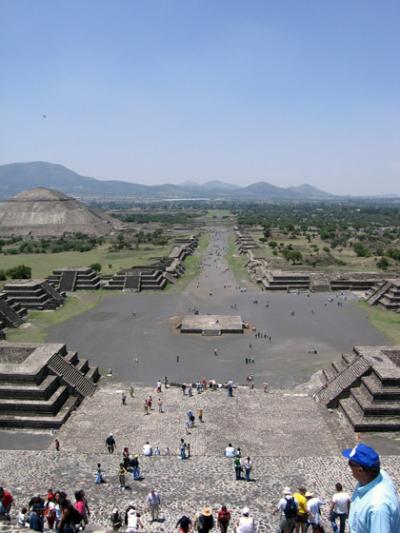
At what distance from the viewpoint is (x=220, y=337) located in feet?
122

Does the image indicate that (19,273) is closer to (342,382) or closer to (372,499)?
(342,382)

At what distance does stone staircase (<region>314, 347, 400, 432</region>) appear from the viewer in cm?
2114

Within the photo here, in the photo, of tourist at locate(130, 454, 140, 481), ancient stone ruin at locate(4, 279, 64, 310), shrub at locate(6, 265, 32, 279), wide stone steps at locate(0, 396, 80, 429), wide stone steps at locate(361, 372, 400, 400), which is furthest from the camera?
shrub at locate(6, 265, 32, 279)

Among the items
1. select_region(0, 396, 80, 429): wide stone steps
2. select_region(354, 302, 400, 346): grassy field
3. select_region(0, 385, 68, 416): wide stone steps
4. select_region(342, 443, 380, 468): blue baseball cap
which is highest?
select_region(342, 443, 380, 468): blue baseball cap

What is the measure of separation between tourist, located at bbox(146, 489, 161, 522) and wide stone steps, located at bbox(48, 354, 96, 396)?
11.1 m

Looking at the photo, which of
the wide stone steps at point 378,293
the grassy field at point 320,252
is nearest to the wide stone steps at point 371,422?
the wide stone steps at point 378,293

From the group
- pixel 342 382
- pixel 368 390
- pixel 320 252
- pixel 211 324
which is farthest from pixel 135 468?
pixel 320 252

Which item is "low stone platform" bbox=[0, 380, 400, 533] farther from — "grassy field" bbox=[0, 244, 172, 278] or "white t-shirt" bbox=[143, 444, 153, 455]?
"grassy field" bbox=[0, 244, 172, 278]

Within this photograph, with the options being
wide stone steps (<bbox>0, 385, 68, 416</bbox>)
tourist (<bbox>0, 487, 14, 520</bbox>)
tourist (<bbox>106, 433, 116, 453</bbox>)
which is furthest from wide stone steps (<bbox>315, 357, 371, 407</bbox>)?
tourist (<bbox>0, 487, 14, 520</bbox>)

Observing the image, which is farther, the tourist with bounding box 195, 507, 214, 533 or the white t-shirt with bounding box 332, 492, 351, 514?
the white t-shirt with bounding box 332, 492, 351, 514

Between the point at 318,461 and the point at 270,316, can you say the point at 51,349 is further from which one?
the point at 270,316

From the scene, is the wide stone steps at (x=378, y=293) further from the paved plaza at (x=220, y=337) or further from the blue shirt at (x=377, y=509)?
the blue shirt at (x=377, y=509)

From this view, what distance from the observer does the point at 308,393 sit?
83.8ft

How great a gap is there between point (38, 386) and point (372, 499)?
68.8ft
